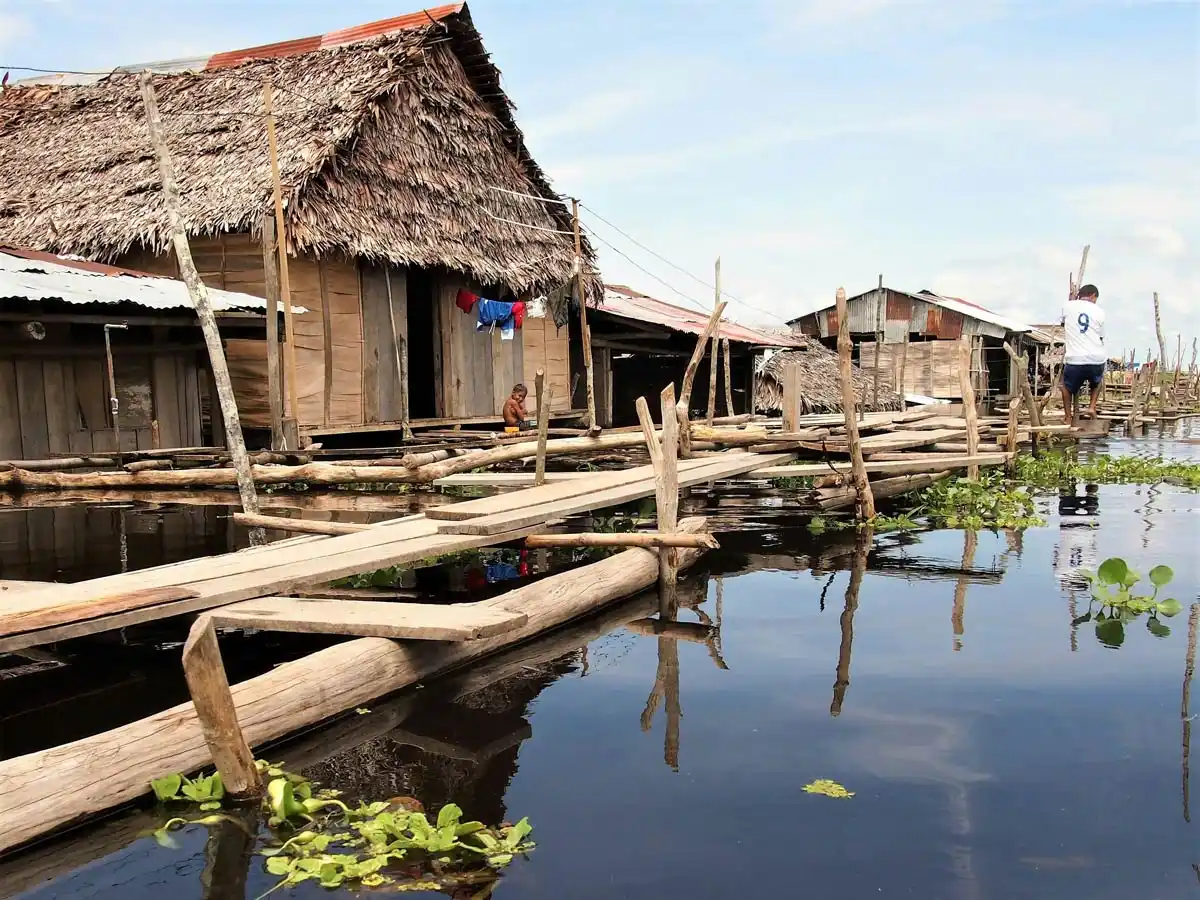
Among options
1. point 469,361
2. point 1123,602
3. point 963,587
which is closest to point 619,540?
point 963,587

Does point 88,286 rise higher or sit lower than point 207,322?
higher

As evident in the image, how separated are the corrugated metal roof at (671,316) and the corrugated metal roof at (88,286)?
7.70 meters

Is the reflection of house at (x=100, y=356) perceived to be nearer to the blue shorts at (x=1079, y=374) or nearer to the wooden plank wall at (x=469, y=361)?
the wooden plank wall at (x=469, y=361)

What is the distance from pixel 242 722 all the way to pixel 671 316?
18675 mm

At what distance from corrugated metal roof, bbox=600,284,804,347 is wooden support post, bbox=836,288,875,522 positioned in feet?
29.0

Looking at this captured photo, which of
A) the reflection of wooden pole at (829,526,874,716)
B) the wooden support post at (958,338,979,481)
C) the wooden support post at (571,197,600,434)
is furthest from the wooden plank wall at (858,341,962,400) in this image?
the reflection of wooden pole at (829,526,874,716)

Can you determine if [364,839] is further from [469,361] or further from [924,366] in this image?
[924,366]

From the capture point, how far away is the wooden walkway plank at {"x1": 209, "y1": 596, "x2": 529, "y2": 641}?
455cm

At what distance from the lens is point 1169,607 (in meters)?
6.47

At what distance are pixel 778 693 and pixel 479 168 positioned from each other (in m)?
12.2

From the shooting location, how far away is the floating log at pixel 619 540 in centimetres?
660

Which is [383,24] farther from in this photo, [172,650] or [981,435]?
[172,650]

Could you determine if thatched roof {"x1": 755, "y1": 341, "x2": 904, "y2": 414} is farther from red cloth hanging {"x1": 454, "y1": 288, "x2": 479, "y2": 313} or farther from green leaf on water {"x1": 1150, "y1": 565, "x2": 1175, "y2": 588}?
green leaf on water {"x1": 1150, "y1": 565, "x2": 1175, "y2": 588}

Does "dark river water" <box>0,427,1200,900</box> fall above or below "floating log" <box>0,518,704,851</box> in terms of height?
below
